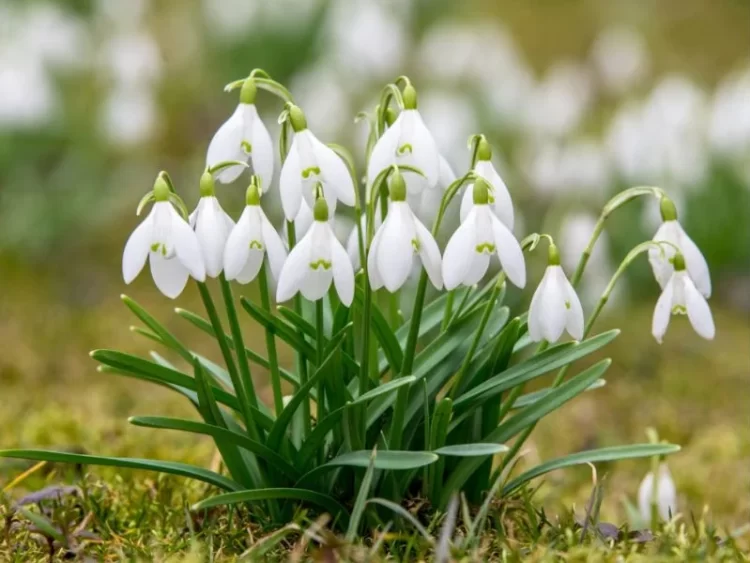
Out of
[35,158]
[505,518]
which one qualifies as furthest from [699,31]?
[505,518]

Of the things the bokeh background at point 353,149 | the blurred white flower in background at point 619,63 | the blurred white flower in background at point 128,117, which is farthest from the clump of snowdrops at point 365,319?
the blurred white flower in background at point 619,63

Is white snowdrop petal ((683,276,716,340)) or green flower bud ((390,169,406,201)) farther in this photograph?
white snowdrop petal ((683,276,716,340))

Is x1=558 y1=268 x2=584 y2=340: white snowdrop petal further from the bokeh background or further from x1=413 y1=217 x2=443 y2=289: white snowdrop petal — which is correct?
the bokeh background

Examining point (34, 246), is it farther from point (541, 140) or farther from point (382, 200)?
point (382, 200)

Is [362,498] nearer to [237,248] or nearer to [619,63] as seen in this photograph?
[237,248]

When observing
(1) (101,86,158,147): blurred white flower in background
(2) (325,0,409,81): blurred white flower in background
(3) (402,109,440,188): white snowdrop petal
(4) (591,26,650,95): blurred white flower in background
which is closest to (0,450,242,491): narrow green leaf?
(3) (402,109,440,188): white snowdrop petal

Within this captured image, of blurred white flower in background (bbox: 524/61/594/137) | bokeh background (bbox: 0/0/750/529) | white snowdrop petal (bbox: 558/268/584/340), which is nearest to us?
white snowdrop petal (bbox: 558/268/584/340)

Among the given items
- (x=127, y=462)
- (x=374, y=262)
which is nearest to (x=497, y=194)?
(x=374, y=262)
